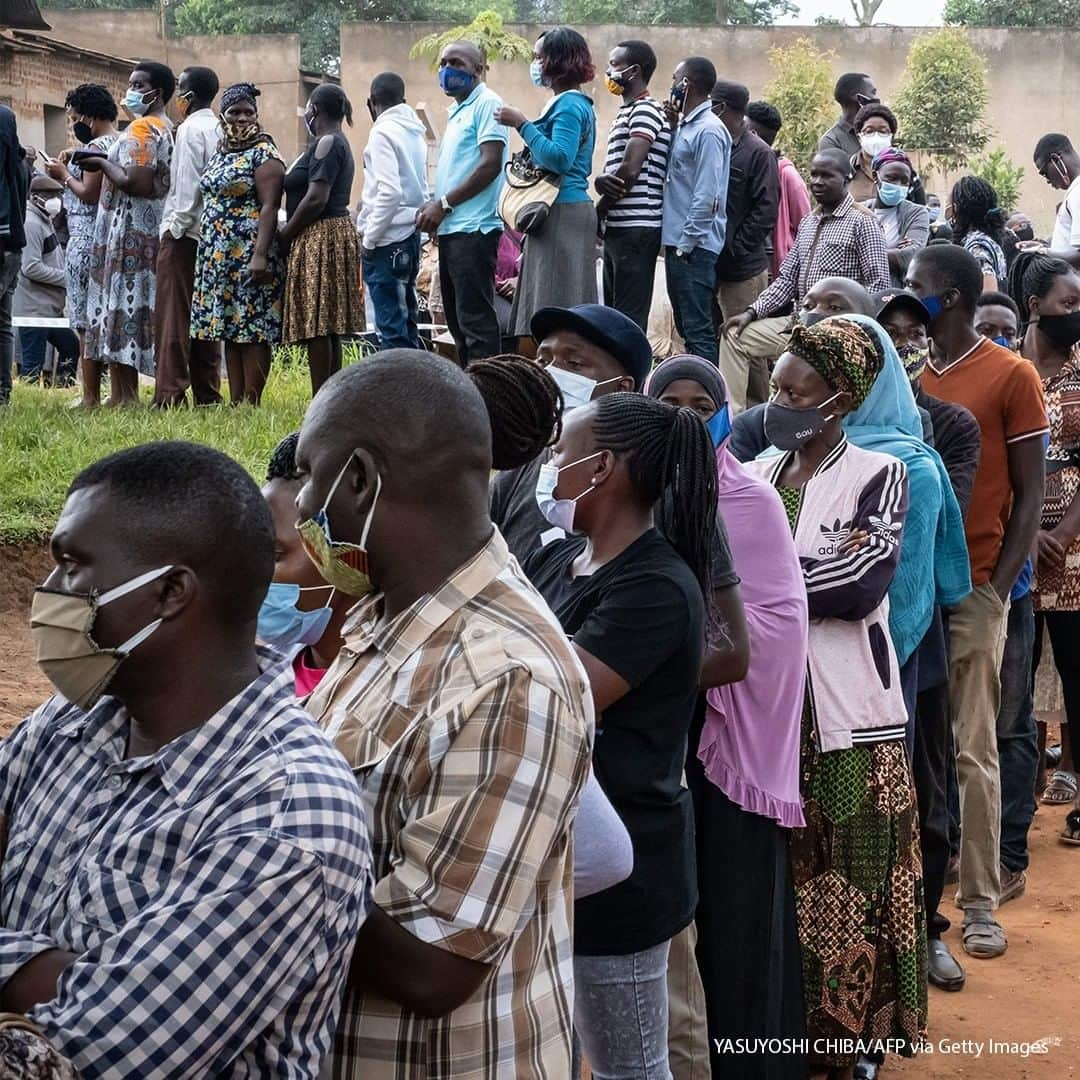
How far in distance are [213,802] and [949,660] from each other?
406cm

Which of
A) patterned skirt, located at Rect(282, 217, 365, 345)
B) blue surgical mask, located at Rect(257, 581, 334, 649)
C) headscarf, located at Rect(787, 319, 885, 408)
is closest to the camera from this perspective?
blue surgical mask, located at Rect(257, 581, 334, 649)

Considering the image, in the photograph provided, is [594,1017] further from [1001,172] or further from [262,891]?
[1001,172]

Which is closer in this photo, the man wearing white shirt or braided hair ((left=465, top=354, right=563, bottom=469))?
braided hair ((left=465, top=354, right=563, bottom=469))

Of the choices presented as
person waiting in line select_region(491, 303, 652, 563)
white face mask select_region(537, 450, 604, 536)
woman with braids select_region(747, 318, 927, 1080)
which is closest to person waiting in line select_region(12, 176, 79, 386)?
person waiting in line select_region(491, 303, 652, 563)

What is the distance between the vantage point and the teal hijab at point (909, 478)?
15.0 feet

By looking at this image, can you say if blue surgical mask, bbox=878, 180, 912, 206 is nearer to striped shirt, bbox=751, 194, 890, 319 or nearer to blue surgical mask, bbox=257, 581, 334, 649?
striped shirt, bbox=751, 194, 890, 319

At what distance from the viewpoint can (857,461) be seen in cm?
435

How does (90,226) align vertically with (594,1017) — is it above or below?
above

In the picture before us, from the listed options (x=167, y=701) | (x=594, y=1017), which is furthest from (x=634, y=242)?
(x=167, y=701)

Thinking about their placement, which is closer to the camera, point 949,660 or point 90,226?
point 949,660

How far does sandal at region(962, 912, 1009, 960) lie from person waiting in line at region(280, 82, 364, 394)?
207 inches

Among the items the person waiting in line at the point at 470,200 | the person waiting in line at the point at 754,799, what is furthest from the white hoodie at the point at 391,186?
the person waiting in line at the point at 754,799

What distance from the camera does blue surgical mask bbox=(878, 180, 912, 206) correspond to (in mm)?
9727

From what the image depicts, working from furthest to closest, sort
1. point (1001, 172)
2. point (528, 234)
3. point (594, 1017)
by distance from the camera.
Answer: point (1001, 172) → point (528, 234) → point (594, 1017)
